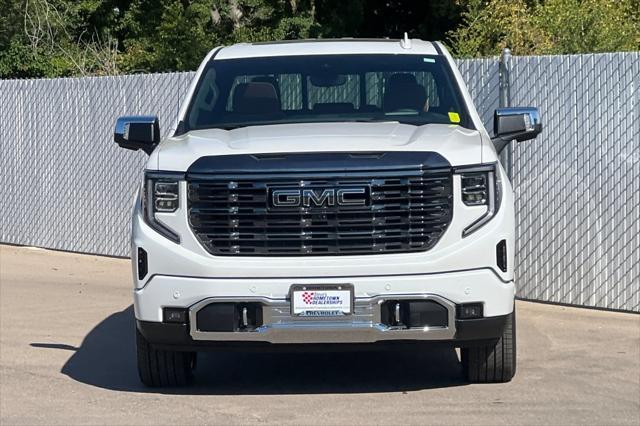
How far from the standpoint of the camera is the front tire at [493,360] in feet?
25.7

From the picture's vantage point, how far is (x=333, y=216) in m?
7.28

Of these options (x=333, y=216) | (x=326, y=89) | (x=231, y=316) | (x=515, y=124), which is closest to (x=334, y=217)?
(x=333, y=216)

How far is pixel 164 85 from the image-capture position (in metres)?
14.1

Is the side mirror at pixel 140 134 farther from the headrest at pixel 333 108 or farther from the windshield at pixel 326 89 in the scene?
the headrest at pixel 333 108

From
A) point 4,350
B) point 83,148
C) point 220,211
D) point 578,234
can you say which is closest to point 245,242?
point 220,211

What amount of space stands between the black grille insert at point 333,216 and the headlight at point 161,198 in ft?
0.57

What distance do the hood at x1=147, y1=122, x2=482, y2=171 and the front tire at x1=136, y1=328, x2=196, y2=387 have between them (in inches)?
45.9

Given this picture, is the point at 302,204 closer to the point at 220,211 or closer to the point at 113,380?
the point at 220,211

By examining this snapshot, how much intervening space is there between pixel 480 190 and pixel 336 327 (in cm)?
110

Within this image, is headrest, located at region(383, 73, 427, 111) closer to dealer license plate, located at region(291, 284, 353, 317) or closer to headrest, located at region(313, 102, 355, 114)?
headrest, located at region(313, 102, 355, 114)

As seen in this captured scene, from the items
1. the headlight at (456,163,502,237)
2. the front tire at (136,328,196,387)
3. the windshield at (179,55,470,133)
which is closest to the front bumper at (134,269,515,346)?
the headlight at (456,163,502,237)

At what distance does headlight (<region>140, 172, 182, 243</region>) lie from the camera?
7.37 m

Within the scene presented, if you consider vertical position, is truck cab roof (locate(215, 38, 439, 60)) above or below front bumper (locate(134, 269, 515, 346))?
above

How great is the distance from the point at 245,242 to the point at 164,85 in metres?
7.09
